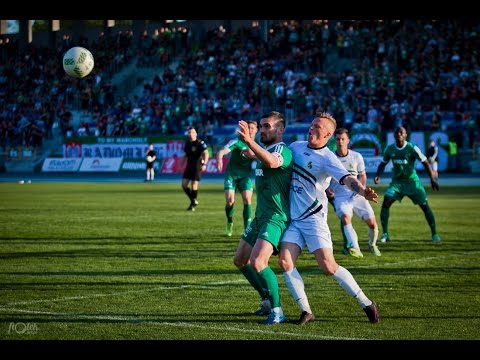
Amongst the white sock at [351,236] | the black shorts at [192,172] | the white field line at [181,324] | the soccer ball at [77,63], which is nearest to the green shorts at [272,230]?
the white field line at [181,324]

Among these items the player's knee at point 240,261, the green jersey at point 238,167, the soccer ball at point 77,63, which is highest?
the soccer ball at point 77,63

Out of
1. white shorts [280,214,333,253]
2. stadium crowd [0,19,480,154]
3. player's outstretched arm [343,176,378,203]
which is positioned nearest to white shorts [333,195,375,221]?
white shorts [280,214,333,253]

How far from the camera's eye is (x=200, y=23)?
59.8 metres

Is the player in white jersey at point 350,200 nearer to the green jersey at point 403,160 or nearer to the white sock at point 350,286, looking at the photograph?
the green jersey at point 403,160

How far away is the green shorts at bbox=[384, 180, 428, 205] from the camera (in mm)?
17656

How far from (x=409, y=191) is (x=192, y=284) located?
7.43 m

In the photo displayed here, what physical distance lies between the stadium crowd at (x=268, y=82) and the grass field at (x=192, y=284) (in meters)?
23.2

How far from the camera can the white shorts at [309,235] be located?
30.0 ft

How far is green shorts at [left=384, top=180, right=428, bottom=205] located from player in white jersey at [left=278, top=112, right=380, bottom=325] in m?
8.66

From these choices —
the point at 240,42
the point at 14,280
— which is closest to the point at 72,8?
the point at 14,280

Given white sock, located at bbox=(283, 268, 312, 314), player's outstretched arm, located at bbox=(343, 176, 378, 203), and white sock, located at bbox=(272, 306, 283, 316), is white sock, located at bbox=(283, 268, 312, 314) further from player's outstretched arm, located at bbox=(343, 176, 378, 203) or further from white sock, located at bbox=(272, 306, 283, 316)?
player's outstretched arm, located at bbox=(343, 176, 378, 203)

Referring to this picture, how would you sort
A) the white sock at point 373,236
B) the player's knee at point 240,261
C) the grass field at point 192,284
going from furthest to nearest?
1. the white sock at point 373,236
2. the player's knee at point 240,261
3. the grass field at point 192,284

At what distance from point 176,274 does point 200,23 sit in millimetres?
48822
